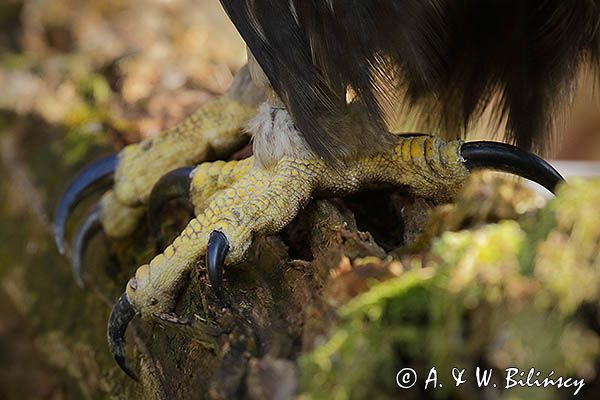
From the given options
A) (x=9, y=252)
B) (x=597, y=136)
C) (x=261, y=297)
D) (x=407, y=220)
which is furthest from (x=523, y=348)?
(x=597, y=136)

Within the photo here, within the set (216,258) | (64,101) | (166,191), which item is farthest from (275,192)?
(64,101)

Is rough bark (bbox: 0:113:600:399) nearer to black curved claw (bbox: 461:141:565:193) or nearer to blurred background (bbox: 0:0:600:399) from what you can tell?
black curved claw (bbox: 461:141:565:193)

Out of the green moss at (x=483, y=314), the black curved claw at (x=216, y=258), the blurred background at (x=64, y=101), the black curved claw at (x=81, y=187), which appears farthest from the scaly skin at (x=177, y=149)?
the green moss at (x=483, y=314)

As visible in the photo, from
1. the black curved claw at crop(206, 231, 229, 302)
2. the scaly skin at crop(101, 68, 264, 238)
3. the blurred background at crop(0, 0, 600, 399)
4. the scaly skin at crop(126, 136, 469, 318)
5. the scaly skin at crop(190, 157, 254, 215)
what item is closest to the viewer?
the black curved claw at crop(206, 231, 229, 302)

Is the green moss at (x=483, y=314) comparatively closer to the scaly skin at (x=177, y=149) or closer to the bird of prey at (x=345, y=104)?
the bird of prey at (x=345, y=104)

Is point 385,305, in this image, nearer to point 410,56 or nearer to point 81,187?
point 410,56

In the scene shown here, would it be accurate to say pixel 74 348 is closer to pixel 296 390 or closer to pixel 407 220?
pixel 407 220

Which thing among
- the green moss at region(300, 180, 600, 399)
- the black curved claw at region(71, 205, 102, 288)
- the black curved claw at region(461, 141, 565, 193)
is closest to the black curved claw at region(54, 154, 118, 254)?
the black curved claw at region(71, 205, 102, 288)
